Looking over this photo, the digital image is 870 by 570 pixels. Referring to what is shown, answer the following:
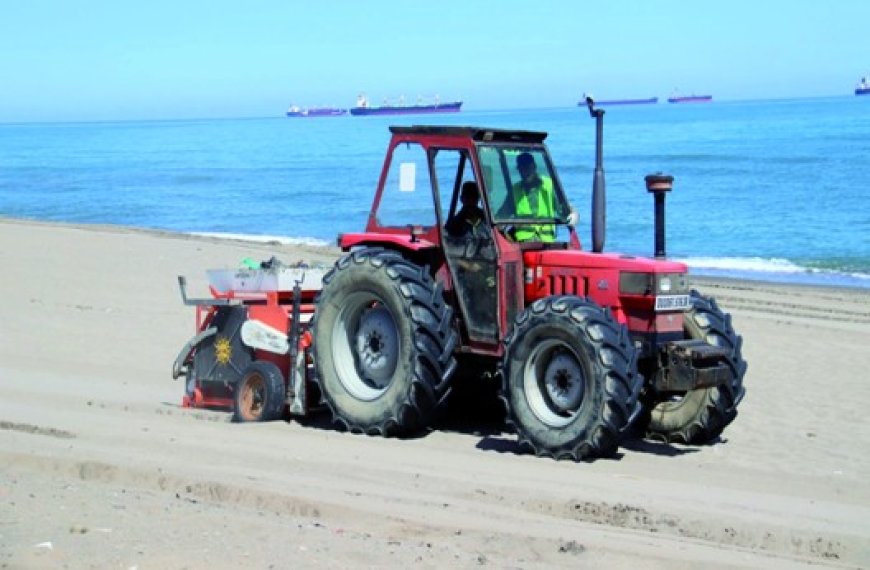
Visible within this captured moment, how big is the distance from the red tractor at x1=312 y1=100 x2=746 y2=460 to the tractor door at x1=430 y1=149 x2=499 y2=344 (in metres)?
0.01

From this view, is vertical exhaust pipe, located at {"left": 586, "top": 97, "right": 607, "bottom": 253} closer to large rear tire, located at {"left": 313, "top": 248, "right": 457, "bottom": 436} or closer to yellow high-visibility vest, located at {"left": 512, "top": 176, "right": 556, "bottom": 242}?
yellow high-visibility vest, located at {"left": 512, "top": 176, "right": 556, "bottom": 242}

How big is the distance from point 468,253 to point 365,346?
3.50 ft

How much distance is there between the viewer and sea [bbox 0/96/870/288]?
99.1 feet

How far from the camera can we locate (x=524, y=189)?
358 inches

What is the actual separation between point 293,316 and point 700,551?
426 centimetres

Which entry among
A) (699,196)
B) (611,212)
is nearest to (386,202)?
(611,212)

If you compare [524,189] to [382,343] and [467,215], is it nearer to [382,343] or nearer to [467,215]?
[467,215]

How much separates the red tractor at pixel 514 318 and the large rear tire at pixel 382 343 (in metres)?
0.01

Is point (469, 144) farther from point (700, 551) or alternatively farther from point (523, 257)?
point (700, 551)

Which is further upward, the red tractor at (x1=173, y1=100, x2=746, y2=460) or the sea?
the red tractor at (x1=173, y1=100, x2=746, y2=460)

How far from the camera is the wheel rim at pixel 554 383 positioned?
27.0 ft

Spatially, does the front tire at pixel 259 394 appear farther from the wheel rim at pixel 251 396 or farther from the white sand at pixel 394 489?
the white sand at pixel 394 489

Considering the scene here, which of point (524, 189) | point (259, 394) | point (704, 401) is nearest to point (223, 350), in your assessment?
point (259, 394)

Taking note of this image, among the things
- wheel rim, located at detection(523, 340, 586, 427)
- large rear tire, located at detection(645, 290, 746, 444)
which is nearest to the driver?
wheel rim, located at detection(523, 340, 586, 427)
